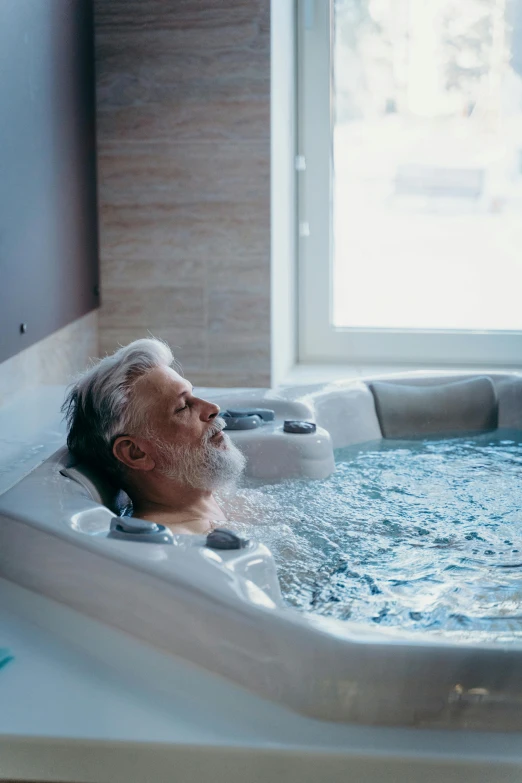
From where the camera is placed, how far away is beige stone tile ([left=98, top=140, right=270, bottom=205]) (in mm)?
2783

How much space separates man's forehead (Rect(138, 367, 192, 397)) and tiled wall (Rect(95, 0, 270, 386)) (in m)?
1.02

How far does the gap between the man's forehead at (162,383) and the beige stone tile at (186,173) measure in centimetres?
104

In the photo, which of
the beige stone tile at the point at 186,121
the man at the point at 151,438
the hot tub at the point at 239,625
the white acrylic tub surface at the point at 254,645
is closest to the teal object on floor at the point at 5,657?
the white acrylic tub surface at the point at 254,645

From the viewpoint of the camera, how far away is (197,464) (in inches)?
72.8

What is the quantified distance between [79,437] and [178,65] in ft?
4.35

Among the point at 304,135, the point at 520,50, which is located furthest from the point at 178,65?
the point at 520,50

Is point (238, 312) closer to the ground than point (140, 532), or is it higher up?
higher up

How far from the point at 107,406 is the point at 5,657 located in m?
0.65

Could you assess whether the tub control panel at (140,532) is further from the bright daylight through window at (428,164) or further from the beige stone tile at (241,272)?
the bright daylight through window at (428,164)

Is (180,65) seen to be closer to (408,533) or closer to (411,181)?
(411,181)

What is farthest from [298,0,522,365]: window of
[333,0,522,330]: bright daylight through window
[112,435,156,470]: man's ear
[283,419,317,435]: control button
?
[112,435,156,470]: man's ear

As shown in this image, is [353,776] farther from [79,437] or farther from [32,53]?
[32,53]

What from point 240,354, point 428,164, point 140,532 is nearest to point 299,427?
point 240,354

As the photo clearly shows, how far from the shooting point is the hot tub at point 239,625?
1.13 m
